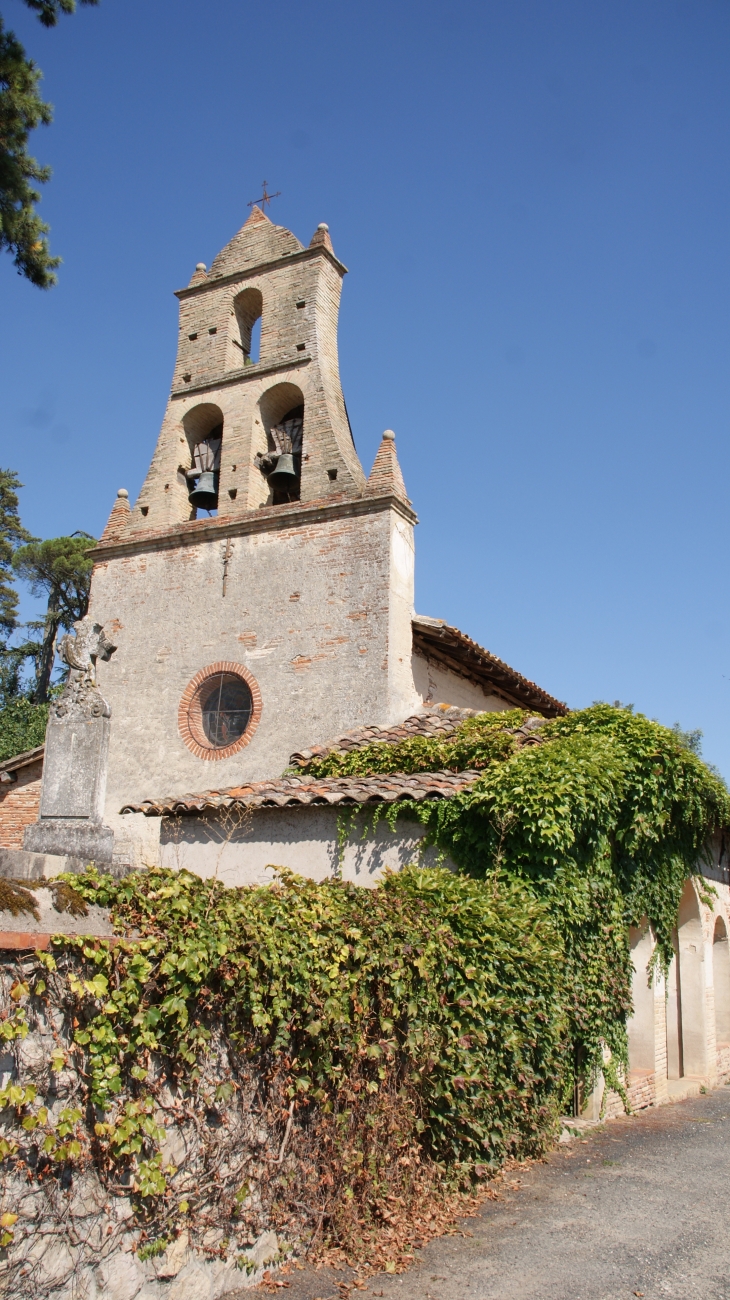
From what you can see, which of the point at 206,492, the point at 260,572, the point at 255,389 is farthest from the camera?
the point at 255,389

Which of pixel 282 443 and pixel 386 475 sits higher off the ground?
pixel 282 443

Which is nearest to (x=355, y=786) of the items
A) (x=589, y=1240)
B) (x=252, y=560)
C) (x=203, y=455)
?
(x=589, y=1240)

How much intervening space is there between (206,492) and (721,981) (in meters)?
11.0

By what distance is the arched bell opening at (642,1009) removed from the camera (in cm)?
1068

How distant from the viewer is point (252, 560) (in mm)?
13078

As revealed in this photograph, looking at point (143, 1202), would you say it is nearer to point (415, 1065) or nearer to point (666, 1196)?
point (415, 1065)

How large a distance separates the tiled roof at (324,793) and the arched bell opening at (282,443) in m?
5.41

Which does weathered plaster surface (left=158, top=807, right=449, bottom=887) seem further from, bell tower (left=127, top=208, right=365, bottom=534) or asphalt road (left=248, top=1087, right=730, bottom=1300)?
bell tower (left=127, top=208, right=365, bottom=534)

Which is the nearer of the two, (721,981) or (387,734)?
(387,734)

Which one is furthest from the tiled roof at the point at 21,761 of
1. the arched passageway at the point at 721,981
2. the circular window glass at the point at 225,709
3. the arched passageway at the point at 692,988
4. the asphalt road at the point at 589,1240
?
the arched passageway at the point at 721,981

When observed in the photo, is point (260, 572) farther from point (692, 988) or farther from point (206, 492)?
point (692, 988)

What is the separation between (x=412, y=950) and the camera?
19.1 feet

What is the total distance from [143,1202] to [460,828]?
470cm

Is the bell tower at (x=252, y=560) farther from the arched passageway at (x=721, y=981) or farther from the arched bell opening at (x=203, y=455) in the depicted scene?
the arched passageway at (x=721, y=981)
